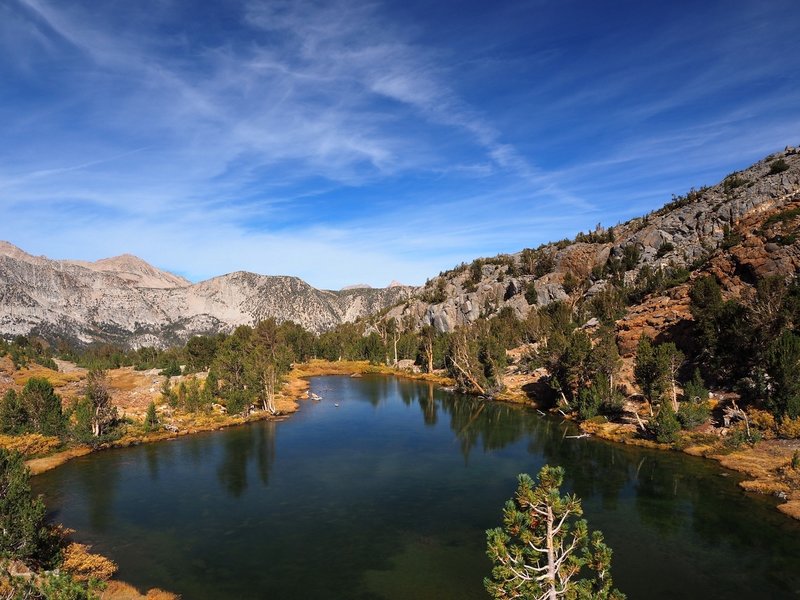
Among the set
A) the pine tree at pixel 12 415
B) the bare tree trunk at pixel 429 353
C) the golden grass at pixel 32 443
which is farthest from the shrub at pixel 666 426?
the pine tree at pixel 12 415

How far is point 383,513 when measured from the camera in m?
37.9

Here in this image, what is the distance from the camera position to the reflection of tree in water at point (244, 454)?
150 feet

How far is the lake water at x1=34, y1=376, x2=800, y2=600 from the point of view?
2780cm

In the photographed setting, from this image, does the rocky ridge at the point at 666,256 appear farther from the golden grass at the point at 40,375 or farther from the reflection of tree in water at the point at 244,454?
the golden grass at the point at 40,375

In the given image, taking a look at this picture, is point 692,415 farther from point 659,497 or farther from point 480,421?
point 480,421

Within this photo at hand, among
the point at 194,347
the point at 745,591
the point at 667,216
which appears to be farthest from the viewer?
the point at 667,216

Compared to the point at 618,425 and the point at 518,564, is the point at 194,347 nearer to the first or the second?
the point at 618,425

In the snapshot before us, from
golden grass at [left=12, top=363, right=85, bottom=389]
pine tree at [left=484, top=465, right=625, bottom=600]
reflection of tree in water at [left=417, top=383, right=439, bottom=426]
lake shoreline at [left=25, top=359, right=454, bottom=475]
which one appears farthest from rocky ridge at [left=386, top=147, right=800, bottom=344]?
golden grass at [left=12, top=363, right=85, bottom=389]

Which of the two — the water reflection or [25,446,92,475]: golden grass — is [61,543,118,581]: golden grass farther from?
[25,446,92,475]: golden grass

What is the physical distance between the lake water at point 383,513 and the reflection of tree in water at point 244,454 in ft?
1.03

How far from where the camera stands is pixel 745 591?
2602cm

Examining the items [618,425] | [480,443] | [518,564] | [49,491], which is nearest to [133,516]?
[49,491]

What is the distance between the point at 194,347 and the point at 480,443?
300ft

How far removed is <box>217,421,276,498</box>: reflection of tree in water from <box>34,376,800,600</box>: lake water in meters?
0.32
